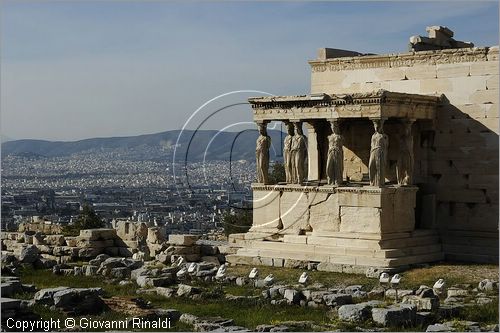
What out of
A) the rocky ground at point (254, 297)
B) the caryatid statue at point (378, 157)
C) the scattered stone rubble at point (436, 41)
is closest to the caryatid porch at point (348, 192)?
the caryatid statue at point (378, 157)

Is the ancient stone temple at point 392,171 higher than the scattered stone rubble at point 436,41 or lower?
lower

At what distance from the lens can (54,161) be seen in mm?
82000

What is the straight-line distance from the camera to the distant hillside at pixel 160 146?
30019mm

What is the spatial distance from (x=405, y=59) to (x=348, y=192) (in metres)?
3.61

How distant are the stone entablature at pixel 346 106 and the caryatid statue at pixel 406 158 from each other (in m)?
0.37

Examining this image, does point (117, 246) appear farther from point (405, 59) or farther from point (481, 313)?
point (481, 313)

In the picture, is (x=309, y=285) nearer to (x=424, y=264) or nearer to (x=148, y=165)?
(x=424, y=264)

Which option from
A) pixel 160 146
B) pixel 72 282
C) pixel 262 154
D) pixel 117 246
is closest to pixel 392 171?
pixel 262 154

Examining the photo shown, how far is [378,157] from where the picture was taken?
76.9 feet

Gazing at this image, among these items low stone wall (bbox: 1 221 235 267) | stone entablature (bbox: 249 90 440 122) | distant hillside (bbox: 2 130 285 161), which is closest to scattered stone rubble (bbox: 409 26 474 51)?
stone entablature (bbox: 249 90 440 122)

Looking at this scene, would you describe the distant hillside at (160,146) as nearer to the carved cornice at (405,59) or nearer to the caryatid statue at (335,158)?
the carved cornice at (405,59)

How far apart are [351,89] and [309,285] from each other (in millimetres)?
6561

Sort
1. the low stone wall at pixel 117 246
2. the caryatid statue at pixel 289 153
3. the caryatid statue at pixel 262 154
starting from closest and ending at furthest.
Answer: the caryatid statue at pixel 289 153, the low stone wall at pixel 117 246, the caryatid statue at pixel 262 154

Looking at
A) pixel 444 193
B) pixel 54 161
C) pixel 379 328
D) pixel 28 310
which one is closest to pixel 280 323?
pixel 379 328
